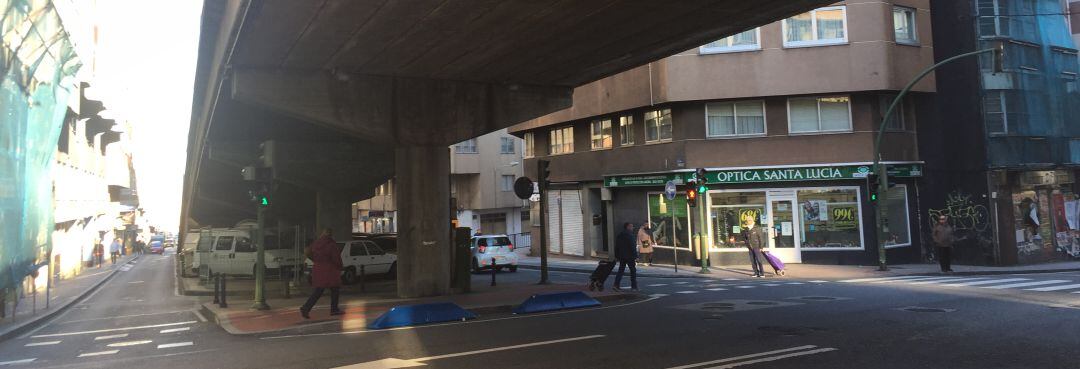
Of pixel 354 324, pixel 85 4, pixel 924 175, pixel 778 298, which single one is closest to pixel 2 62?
pixel 354 324

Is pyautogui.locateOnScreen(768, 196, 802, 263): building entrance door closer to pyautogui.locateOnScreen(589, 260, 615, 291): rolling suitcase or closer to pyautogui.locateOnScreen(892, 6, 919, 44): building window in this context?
pyautogui.locateOnScreen(892, 6, 919, 44): building window

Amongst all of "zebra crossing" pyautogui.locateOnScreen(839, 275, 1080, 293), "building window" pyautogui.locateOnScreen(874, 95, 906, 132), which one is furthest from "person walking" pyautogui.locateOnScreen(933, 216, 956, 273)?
"building window" pyautogui.locateOnScreen(874, 95, 906, 132)

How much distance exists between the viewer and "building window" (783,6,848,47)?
24594mm

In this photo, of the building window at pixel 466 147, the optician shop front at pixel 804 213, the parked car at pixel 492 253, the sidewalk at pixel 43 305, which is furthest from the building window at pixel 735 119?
the building window at pixel 466 147

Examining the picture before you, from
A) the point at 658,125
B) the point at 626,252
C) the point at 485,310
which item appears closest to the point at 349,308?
the point at 485,310

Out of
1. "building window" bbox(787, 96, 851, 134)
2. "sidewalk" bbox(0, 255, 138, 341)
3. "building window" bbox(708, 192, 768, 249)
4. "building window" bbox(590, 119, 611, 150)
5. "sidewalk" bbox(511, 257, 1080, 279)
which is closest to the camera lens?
"sidewalk" bbox(0, 255, 138, 341)

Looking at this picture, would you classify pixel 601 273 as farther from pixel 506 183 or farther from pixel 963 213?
pixel 506 183

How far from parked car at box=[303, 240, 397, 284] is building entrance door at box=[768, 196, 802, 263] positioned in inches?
560

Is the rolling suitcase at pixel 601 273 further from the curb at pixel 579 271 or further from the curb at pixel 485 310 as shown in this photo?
the curb at pixel 579 271

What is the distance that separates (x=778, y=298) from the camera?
1412 centimetres

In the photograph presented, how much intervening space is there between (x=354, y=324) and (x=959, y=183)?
24.1 meters

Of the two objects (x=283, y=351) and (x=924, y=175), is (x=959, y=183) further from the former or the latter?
(x=283, y=351)

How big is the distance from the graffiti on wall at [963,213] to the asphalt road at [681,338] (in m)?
10.6

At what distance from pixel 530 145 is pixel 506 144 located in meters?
15.6
